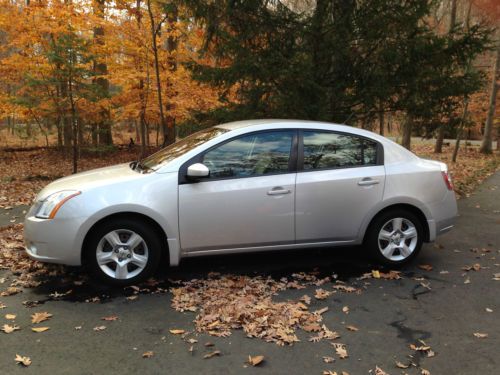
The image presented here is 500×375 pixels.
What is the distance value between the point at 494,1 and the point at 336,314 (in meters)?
17.7

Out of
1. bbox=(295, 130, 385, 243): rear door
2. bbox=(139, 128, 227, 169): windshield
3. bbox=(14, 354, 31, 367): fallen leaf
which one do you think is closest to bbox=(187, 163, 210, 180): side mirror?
bbox=(139, 128, 227, 169): windshield

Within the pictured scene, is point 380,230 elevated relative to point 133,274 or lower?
elevated

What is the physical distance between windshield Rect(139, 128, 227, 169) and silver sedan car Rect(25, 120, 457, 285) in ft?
0.09

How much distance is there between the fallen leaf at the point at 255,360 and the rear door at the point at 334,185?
6.17ft

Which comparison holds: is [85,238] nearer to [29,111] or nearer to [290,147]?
[290,147]

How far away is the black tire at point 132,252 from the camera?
4438mm

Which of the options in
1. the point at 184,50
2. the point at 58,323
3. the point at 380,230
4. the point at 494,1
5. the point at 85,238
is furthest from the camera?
the point at 494,1

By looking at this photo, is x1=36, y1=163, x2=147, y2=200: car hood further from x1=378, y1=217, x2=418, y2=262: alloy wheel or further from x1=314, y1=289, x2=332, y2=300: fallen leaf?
x1=378, y1=217, x2=418, y2=262: alloy wheel

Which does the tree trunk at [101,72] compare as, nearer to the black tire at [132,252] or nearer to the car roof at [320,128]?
the car roof at [320,128]

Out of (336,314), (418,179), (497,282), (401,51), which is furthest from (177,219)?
(401,51)

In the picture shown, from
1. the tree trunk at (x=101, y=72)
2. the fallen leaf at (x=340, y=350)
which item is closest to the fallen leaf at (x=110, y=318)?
the fallen leaf at (x=340, y=350)

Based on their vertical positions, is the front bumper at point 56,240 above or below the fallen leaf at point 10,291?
above

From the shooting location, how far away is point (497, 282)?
484 cm

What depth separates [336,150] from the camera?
16.8 feet
